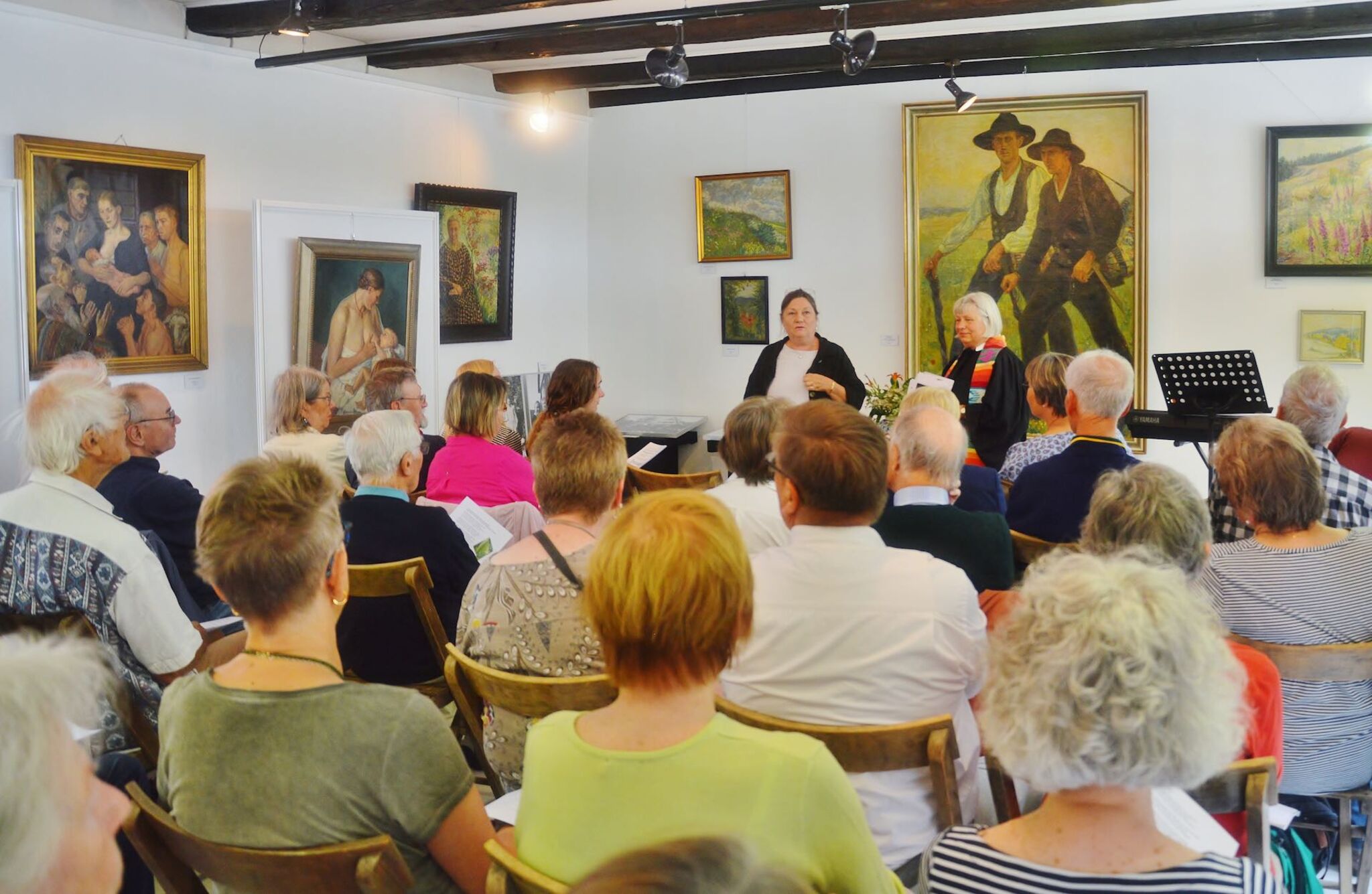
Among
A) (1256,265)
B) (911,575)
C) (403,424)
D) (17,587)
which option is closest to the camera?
(911,575)

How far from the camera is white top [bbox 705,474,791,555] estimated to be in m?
3.53

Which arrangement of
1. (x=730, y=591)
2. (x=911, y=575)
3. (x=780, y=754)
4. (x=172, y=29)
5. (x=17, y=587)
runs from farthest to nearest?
(x=172, y=29)
(x=17, y=587)
(x=911, y=575)
(x=730, y=591)
(x=780, y=754)

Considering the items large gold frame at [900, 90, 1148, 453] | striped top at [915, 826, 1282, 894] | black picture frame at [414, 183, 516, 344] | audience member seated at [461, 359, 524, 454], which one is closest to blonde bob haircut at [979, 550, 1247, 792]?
striped top at [915, 826, 1282, 894]

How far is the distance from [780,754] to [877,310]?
791 centimetres

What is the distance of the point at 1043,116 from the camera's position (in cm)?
841

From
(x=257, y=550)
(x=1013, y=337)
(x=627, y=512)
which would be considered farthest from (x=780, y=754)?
(x=1013, y=337)

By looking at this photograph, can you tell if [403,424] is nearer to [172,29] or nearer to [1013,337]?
[172,29]

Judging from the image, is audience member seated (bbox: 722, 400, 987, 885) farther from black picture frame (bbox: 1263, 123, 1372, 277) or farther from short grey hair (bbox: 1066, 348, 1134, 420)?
black picture frame (bbox: 1263, 123, 1372, 277)

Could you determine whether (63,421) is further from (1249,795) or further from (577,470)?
(1249,795)

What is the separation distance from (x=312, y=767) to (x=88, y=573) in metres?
1.52

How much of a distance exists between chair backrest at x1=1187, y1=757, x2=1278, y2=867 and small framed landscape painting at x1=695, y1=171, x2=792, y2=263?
306 inches

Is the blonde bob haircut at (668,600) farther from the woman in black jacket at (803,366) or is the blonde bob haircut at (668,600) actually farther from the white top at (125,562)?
the woman in black jacket at (803,366)

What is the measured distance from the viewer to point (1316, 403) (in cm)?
427

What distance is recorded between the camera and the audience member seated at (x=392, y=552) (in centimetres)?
347
